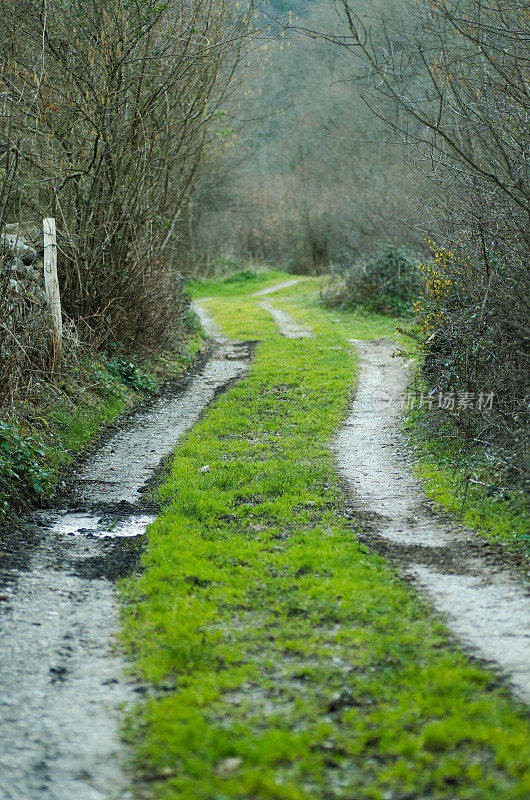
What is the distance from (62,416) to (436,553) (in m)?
5.56

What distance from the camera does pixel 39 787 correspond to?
324cm

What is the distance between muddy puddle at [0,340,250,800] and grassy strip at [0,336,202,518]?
1.16ft

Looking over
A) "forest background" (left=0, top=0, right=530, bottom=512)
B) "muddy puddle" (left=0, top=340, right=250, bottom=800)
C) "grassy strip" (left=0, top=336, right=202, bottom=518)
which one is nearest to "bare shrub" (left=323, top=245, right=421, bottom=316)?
"forest background" (left=0, top=0, right=530, bottom=512)

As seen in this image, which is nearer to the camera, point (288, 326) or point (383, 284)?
point (288, 326)

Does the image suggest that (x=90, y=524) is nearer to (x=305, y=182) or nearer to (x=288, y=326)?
(x=288, y=326)

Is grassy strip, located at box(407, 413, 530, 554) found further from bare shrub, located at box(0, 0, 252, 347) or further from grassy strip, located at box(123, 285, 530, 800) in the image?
bare shrub, located at box(0, 0, 252, 347)

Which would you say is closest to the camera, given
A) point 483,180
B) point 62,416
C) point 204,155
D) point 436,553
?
point 436,553

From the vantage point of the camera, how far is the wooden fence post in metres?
10.2

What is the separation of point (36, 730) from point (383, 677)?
191 cm

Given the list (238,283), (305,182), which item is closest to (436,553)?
(238,283)

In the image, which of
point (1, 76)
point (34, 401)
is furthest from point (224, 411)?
point (1, 76)

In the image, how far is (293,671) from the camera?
4125 mm

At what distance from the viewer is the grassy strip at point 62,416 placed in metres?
7.25

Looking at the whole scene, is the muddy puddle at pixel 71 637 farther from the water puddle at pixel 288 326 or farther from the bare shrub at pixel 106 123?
the water puddle at pixel 288 326
